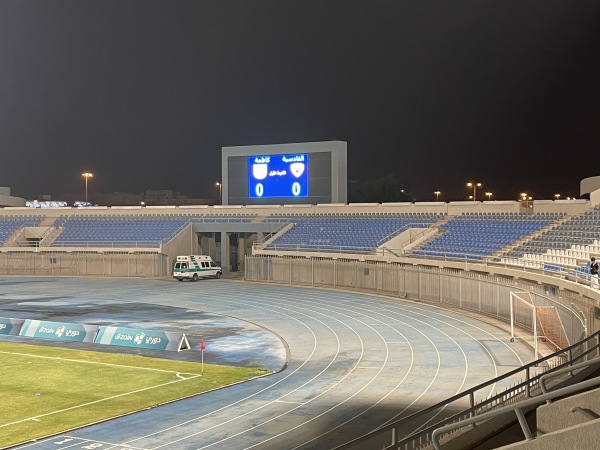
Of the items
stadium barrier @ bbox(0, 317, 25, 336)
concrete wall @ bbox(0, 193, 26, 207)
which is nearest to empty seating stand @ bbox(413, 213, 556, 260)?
stadium barrier @ bbox(0, 317, 25, 336)

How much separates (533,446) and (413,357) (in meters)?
21.4

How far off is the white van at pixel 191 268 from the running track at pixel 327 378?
1384 centimetres

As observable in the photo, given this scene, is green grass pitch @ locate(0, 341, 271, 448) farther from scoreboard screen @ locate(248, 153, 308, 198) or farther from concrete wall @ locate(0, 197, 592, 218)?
scoreboard screen @ locate(248, 153, 308, 198)

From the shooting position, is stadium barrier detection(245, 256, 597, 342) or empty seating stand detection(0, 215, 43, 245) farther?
empty seating stand detection(0, 215, 43, 245)

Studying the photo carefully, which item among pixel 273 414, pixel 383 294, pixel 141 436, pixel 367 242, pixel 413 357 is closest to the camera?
pixel 141 436

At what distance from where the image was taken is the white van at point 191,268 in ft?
203

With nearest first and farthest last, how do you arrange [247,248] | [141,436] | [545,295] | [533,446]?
A: [533,446] → [141,436] → [545,295] → [247,248]

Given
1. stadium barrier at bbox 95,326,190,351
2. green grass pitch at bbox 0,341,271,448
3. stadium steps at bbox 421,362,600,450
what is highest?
stadium steps at bbox 421,362,600,450

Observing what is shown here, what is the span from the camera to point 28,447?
1744 centimetres

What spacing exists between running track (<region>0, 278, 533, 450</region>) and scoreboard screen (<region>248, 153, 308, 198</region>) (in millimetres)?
19387

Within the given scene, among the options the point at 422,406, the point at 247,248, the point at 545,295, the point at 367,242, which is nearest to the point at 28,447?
the point at 422,406

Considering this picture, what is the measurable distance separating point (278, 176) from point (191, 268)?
12.0m

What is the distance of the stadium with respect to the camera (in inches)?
687

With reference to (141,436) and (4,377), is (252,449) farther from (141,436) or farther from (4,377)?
(4,377)
